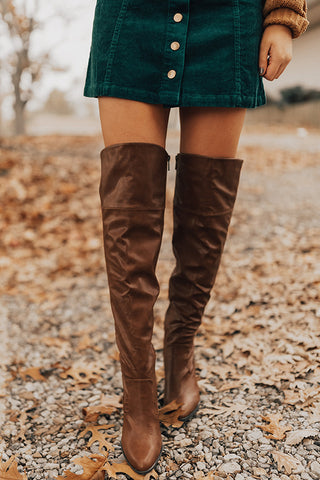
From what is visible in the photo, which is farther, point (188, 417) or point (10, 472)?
point (188, 417)

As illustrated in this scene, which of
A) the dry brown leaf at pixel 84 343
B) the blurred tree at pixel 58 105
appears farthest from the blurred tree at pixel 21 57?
the blurred tree at pixel 58 105

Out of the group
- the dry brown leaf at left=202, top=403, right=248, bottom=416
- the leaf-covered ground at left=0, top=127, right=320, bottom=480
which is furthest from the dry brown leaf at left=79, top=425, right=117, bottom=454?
the dry brown leaf at left=202, top=403, right=248, bottom=416

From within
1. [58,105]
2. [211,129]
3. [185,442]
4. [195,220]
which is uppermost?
[58,105]

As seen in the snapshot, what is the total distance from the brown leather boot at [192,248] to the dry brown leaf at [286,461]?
35 cm

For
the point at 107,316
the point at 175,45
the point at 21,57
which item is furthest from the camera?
the point at 21,57

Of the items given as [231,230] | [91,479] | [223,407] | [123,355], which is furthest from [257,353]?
[231,230]

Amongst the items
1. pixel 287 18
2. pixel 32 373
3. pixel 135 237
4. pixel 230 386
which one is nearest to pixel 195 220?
pixel 135 237

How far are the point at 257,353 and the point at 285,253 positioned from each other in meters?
1.18

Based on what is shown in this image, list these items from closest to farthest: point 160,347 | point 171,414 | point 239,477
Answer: point 239,477
point 171,414
point 160,347

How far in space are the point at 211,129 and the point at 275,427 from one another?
104 cm

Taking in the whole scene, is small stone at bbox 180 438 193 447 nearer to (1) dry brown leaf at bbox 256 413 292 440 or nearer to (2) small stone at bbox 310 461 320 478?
(1) dry brown leaf at bbox 256 413 292 440

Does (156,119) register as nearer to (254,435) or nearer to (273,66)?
(273,66)

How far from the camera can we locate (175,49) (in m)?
1.14

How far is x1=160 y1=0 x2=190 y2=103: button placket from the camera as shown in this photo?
1.13 m
